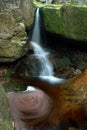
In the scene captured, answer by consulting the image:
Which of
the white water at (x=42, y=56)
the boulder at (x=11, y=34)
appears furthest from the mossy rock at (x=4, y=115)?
the boulder at (x=11, y=34)

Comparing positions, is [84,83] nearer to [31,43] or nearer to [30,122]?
[30,122]

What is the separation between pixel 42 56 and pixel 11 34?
186 centimetres

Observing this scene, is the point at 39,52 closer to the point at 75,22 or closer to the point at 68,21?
the point at 68,21

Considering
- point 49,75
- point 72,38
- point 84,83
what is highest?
point 72,38

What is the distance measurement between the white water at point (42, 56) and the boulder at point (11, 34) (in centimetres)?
96

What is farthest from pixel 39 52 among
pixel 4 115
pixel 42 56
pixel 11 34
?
pixel 4 115

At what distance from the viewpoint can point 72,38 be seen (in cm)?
1020

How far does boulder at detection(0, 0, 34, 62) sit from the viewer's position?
382 inches

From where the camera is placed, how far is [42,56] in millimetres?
11039

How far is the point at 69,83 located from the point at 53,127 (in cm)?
244

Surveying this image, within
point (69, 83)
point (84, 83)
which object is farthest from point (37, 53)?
point (84, 83)

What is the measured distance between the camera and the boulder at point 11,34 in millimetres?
9711

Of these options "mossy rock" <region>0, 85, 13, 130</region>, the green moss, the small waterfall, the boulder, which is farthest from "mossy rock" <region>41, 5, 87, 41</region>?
"mossy rock" <region>0, 85, 13, 130</region>

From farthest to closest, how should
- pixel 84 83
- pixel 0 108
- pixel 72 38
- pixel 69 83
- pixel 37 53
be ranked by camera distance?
pixel 37 53, pixel 72 38, pixel 69 83, pixel 84 83, pixel 0 108
